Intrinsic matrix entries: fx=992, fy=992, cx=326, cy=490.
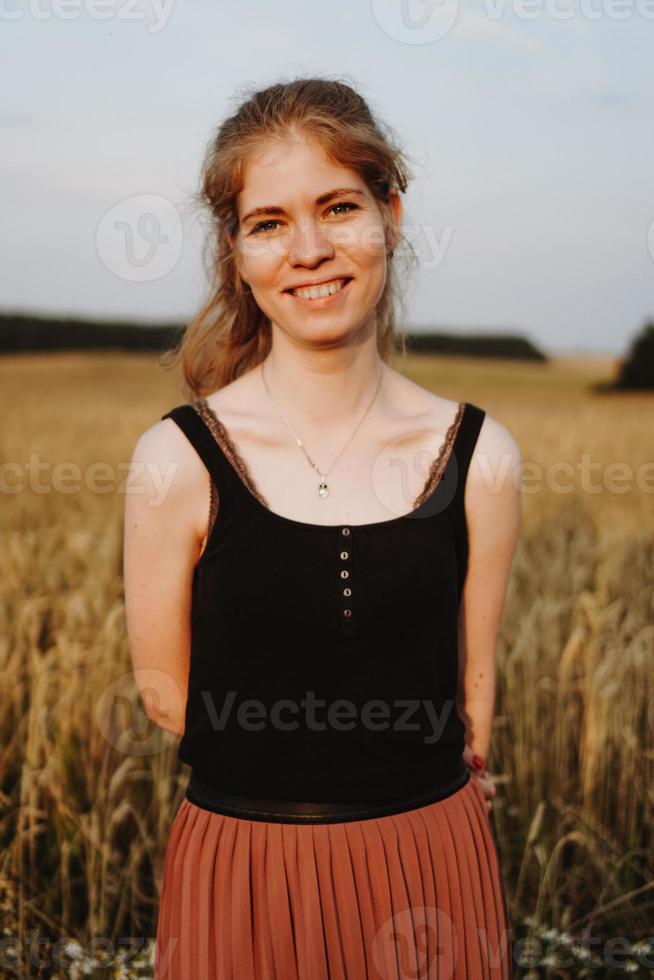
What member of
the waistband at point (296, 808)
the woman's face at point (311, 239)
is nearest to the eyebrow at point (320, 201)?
the woman's face at point (311, 239)

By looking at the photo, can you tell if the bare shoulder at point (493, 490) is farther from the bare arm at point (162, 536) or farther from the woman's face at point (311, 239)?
the bare arm at point (162, 536)

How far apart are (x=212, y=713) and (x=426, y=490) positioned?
0.48 metres

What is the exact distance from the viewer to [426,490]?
1.58 m

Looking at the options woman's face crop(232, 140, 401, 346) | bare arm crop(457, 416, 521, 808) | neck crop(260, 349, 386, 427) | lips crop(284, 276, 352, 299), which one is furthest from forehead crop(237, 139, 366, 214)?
bare arm crop(457, 416, 521, 808)

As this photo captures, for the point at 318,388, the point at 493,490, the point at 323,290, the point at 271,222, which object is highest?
the point at 271,222

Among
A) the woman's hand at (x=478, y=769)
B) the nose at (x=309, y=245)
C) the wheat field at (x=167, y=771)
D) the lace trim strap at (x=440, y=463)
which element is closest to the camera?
the nose at (x=309, y=245)

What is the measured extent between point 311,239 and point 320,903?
989 mm

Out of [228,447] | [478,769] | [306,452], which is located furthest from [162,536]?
[478,769]

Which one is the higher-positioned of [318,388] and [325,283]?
[325,283]

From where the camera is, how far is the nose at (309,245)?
4.79 feet

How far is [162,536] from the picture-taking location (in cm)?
149

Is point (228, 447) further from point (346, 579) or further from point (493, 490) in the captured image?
point (493, 490)

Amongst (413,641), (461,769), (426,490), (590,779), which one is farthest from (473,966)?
(590,779)

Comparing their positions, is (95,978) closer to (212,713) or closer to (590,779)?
(212,713)
